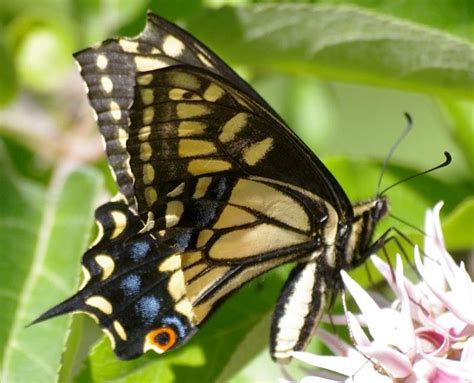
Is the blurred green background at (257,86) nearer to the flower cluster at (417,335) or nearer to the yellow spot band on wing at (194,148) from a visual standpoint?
the flower cluster at (417,335)

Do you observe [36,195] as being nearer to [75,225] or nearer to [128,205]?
[75,225]

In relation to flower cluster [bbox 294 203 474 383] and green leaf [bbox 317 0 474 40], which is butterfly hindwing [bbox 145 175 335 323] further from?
green leaf [bbox 317 0 474 40]

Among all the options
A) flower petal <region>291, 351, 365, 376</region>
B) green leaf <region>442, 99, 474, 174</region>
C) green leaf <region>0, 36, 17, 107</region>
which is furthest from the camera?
green leaf <region>0, 36, 17, 107</region>

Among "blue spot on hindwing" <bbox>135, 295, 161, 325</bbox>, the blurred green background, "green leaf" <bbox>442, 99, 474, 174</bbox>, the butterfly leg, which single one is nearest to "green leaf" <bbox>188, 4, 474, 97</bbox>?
the blurred green background

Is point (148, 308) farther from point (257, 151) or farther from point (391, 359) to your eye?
point (391, 359)

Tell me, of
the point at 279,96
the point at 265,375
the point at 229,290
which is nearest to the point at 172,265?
the point at 229,290

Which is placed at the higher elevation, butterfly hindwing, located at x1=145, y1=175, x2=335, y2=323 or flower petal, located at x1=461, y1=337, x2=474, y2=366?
butterfly hindwing, located at x1=145, y1=175, x2=335, y2=323

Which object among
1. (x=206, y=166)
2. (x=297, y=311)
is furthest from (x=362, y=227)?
(x=206, y=166)
